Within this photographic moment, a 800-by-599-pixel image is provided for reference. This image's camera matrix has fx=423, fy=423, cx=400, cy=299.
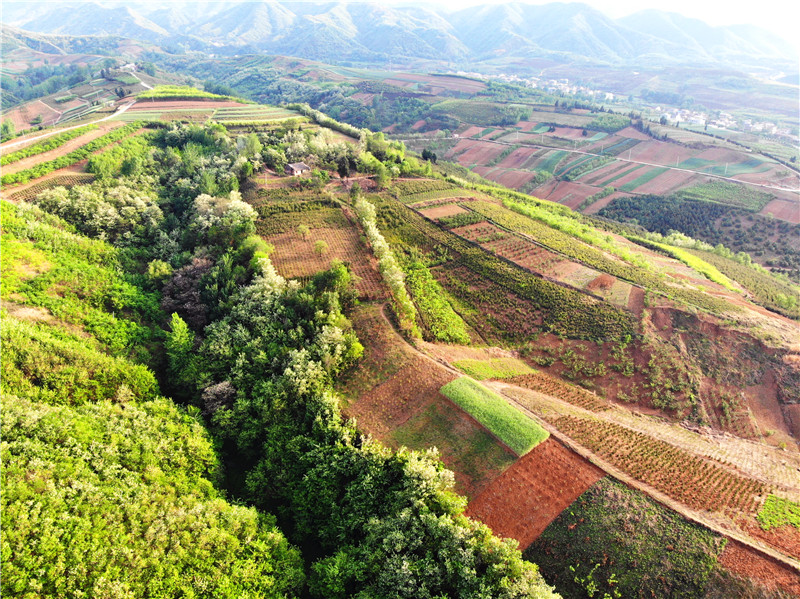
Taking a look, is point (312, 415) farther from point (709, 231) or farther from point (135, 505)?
point (709, 231)

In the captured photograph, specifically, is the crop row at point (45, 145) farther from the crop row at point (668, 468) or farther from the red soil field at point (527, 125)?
the red soil field at point (527, 125)

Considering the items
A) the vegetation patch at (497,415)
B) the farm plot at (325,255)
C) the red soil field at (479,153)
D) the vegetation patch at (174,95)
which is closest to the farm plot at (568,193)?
the red soil field at (479,153)

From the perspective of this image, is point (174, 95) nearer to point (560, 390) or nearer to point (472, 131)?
point (472, 131)

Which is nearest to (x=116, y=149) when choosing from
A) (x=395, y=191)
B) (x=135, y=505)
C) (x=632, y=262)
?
(x=395, y=191)

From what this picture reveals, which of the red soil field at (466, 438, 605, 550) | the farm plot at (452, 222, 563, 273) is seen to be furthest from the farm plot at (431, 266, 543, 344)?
the red soil field at (466, 438, 605, 550)

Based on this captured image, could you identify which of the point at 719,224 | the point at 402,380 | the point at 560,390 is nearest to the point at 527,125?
the point at 719,224

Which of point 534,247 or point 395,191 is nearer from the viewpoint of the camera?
point 534,247
